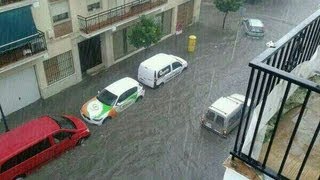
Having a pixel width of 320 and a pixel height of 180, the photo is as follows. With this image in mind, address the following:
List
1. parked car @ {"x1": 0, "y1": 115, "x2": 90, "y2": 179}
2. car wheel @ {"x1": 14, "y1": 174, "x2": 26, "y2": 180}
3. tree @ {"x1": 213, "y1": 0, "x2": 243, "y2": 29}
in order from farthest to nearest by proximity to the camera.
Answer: tree @ {"x1": 213, "y1": 0, "x2": 243, "y2": 29} → car wheel @ {"x1": 14, "y1": 174, "x2": 26, "y2": 180} → parked car @ {"x1": 0, "y1": 115, "x2": 90, "y2": 179}

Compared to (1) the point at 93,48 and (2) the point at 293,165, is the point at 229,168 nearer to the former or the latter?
(2) the point at 293,165

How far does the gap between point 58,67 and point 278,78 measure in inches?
669

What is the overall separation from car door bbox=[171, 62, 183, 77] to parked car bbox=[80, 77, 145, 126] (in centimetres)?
326

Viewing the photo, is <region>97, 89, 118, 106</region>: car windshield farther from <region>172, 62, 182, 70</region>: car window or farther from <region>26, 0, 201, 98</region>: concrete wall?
<region>172, 62, 182, 70</region>: car window

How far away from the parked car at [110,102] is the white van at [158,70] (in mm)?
1508

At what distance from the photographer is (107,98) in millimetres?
18359

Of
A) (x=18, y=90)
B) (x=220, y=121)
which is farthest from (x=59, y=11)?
(x=220, y=121)

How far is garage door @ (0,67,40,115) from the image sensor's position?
1717 centimetres

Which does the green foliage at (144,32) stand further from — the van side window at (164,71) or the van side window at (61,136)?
the van side window at (61,136)

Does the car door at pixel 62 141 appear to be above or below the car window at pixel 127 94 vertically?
below

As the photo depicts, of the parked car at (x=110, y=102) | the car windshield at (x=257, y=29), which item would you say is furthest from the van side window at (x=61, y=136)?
the car windshield at (x=257, y=29)

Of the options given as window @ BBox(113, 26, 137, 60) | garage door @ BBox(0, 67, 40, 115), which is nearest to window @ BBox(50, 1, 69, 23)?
garage door @ BBox(0, 67, 40, 115)

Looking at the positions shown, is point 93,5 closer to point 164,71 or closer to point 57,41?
point 57,41

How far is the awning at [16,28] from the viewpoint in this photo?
15.0 meters
